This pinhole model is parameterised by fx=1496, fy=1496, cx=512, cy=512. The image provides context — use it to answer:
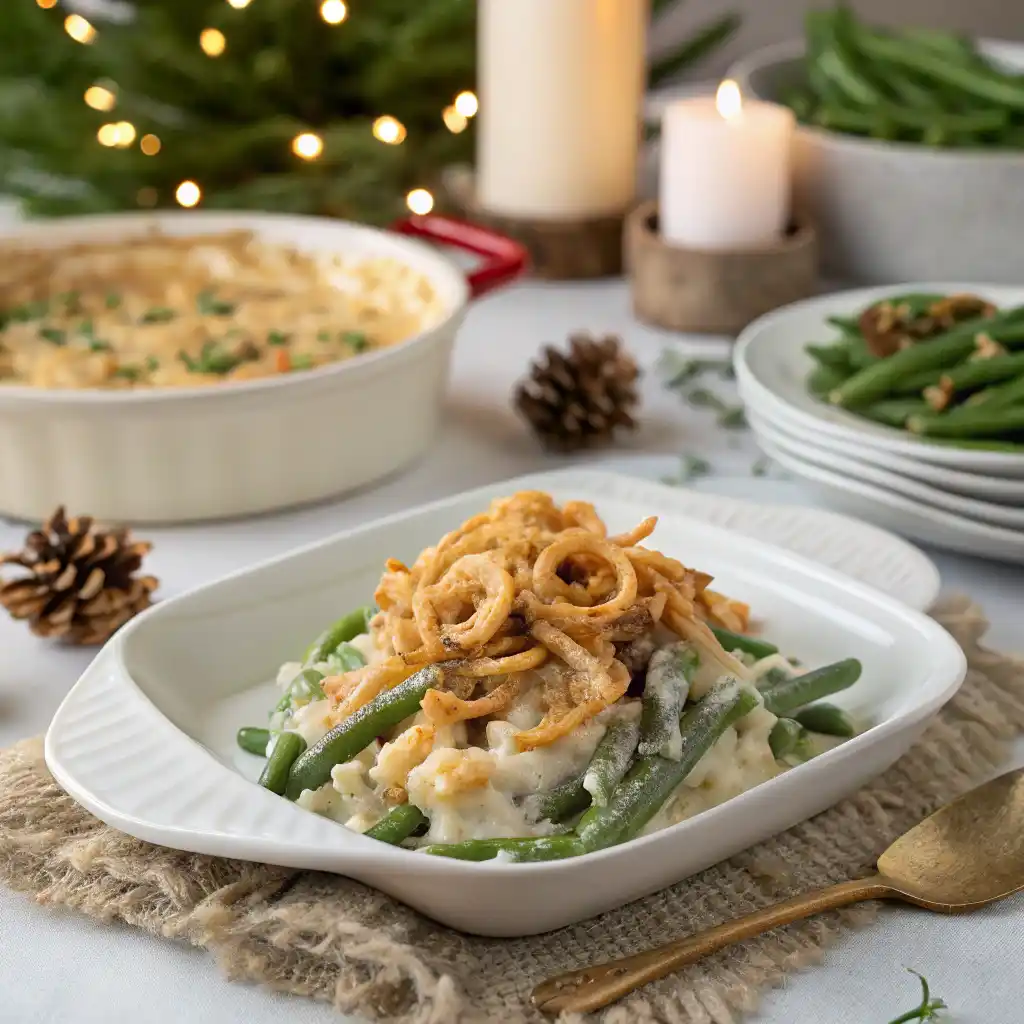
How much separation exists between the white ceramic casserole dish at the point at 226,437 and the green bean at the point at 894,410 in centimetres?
54

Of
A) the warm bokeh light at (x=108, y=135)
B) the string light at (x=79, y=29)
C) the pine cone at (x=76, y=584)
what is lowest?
the pine cone at (x=76, y=584)

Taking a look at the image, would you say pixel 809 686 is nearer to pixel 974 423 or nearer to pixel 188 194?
pixel 974 423

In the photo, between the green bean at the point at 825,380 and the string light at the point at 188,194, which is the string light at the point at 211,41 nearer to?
the string light at the point at 188,194

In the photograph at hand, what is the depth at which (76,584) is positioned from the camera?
5.10 ft

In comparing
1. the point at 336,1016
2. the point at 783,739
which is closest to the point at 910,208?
the point at 783,739

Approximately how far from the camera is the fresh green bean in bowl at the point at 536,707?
1119 millimetres

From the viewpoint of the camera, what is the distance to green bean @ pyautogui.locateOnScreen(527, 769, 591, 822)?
1133 millimetres

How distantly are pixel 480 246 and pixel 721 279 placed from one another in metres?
0.46

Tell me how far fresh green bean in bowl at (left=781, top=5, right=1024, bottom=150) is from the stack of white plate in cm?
91

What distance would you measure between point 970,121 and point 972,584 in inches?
46.4

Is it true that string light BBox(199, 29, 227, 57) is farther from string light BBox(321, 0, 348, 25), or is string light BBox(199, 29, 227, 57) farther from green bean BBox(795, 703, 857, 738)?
green bean BBox(795, 703, 857, 738)

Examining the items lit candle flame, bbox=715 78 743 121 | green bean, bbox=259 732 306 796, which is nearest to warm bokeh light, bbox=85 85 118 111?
lit candle flame, bbox=715 78 743 121

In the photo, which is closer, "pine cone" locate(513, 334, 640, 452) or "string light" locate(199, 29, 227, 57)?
"pine cone" locate(513, 334, 640, 452)

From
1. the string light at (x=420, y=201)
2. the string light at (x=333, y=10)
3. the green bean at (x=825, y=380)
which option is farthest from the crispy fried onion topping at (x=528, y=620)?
the string light at (x=333, y=10)
